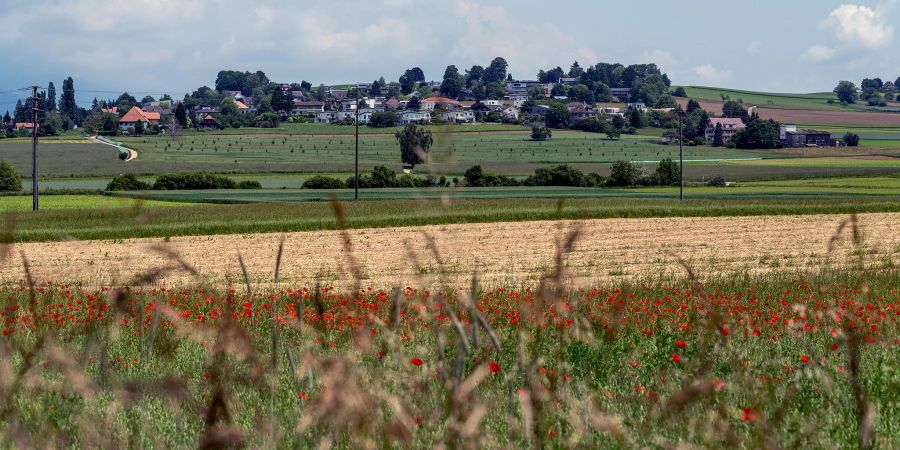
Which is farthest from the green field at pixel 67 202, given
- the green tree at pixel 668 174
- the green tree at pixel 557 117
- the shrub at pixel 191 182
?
the green tree at pixel 557 117

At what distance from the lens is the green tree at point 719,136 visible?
15118 centimetres

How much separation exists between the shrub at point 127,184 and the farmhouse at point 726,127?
320 feet

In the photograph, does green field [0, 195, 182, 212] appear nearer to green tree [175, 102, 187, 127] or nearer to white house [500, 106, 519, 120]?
white house [500, 106, 519, 120]

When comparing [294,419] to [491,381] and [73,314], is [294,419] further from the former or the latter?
[73,314]

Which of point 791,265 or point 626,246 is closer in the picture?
point 791,265

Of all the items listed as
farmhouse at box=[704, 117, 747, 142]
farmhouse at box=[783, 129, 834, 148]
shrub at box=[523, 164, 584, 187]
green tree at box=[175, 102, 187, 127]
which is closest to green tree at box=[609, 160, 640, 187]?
shrub at box=[523, 164, 584, 187]

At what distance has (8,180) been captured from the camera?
254ft

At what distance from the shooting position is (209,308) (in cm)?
1322

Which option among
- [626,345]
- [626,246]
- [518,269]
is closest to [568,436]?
[626,345]

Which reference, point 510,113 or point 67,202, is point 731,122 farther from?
point 67,202

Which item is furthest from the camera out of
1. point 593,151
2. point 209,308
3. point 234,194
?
point 593,151

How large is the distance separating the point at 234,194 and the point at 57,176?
2958 centimetres

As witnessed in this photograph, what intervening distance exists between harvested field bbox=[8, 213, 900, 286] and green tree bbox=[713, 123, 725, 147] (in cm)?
11000

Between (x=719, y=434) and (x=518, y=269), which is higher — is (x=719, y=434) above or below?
above
